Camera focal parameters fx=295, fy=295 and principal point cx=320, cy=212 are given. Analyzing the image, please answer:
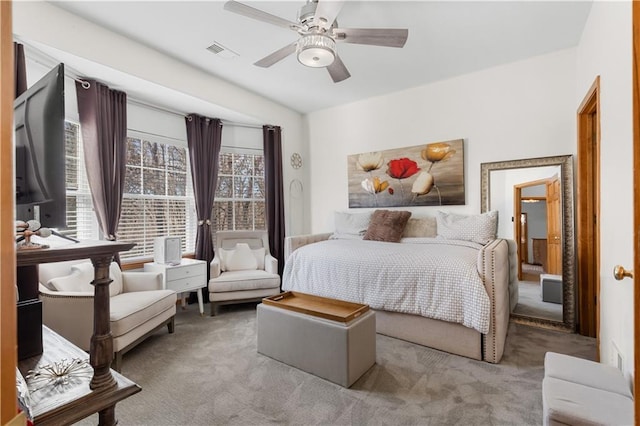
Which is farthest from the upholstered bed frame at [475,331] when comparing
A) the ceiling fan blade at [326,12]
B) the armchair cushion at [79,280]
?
the armchair cushion at [79,280]

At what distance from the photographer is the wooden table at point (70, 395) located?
0.82 m

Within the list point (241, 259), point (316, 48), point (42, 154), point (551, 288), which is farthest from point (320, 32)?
point (551, 288)

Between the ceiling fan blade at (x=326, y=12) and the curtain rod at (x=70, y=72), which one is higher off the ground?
the curtain rod at (x=70, y=72)

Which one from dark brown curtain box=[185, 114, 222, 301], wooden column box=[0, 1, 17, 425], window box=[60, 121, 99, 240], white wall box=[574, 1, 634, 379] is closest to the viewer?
wooden column box=[0, 1, 17, 425]

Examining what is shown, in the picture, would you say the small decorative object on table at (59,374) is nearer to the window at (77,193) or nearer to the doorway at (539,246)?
the window at (77,193)

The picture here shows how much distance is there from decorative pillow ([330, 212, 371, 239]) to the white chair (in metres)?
0.96

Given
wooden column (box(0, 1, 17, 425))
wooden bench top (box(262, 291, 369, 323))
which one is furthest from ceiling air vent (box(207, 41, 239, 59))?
wooden column (box(0, 1, 17, 425))

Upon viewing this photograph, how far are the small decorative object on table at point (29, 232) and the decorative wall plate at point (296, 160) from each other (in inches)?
154

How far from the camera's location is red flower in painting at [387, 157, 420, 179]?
12.5 ft

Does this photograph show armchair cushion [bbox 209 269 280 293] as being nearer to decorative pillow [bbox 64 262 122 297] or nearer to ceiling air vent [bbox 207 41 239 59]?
decorative pillow [bbox 64 262 122 297]

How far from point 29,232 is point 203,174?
122 inches

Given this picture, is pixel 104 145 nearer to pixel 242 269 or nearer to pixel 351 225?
pixel 242 269

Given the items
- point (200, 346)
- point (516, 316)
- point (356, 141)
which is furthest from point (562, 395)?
point (356, 141)

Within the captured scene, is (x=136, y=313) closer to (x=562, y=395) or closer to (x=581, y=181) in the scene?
(x=562, y=395)
